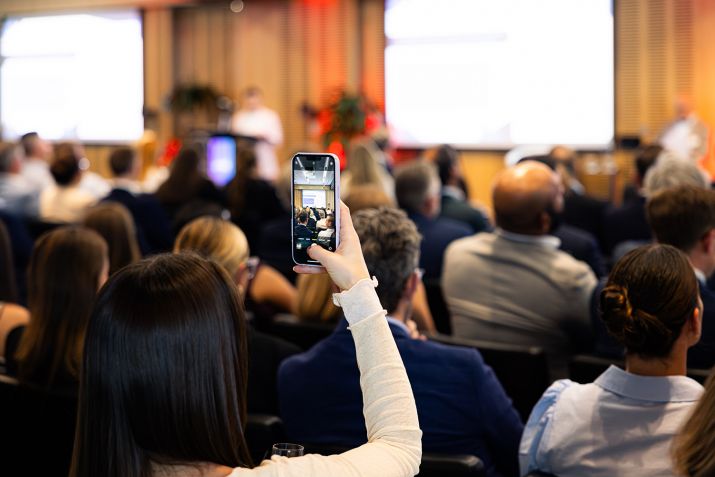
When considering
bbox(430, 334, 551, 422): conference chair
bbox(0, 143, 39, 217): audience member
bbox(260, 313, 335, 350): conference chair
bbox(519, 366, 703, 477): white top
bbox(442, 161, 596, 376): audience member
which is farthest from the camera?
bbox(0, 143, 39, 217): audience member

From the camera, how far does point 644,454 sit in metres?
2.03

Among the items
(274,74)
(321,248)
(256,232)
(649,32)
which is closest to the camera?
(321,248)

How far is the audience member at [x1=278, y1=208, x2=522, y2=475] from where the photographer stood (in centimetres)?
248

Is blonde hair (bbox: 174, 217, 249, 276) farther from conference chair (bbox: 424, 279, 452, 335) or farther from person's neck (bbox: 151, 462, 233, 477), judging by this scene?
person's neck (bbox: 151, 462, 233, 477)

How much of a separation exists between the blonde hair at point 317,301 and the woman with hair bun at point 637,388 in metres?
1.54

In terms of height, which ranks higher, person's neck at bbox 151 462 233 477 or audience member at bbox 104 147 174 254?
audience member at bbox 104 147 174 254

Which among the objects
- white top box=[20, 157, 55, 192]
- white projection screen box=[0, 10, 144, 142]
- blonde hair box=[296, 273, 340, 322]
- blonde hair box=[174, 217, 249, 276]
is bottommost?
blonde hair box=[296, 273, 340, 322]

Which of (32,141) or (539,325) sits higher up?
(32,141)

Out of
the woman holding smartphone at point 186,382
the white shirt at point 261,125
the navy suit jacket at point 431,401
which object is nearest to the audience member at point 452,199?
the navy suit jacket at point 431,401

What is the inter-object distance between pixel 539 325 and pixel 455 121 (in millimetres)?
8251

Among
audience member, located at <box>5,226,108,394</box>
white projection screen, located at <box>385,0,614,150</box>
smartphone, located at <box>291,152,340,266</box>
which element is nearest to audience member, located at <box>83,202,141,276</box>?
audience member, located at <box>5,226,108,394</box>

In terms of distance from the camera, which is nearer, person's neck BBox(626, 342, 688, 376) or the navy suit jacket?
person's neck BBox(626, 342, 688, 376)

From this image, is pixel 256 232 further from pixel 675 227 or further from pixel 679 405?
pixel 679 405

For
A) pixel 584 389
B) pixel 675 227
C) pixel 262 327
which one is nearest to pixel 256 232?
pixel 262 327
